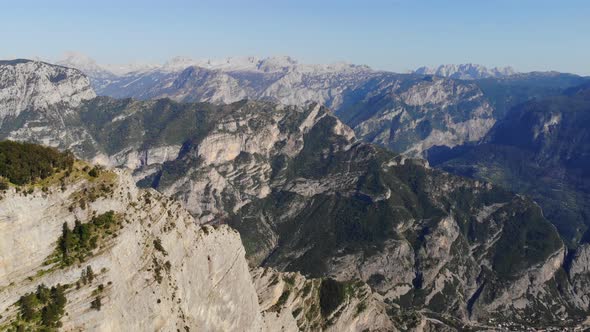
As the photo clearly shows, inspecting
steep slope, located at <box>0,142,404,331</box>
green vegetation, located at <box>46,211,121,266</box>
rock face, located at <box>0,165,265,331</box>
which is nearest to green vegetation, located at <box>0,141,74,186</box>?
steep slope, located at <box>0,142,404,331</box>

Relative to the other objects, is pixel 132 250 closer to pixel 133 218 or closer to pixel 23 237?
pixel 133 218

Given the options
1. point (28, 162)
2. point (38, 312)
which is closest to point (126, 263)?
point (38, 312)

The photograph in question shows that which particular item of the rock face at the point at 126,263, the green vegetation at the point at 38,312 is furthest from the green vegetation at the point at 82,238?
the green vegetation at the point at 38,312

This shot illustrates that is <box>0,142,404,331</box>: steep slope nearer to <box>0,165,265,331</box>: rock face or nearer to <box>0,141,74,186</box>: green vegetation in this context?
<box>0,165,265,331</box>: rock face

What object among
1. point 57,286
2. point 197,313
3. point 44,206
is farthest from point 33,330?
point 197,313

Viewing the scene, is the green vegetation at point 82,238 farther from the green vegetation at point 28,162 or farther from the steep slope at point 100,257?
the green vegetation at point 28,162

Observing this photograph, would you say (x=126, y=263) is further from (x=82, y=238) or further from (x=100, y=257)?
(x=82, y=238)
